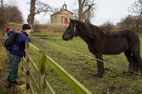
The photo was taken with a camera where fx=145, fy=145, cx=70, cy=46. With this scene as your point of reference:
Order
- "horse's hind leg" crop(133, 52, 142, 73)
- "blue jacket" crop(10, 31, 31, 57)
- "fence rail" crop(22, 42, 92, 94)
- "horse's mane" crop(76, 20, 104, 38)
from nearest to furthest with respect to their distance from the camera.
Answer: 1. "fence rail" crop(22, 42, 92, 94)
2. "blue jacket" crop(10, 31, 31, 57)
3. "horse's mane" crop(76, 20, 104, 38)
4. "horse's hind leg" crop(133, 52, 142, 73)

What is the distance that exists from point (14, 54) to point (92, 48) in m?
2.37

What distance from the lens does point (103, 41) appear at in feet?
15.6

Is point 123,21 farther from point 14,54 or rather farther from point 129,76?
point 14,54

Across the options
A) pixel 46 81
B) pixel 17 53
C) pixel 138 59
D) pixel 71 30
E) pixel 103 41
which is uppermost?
pixel 71 30

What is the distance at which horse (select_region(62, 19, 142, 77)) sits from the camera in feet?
15.2

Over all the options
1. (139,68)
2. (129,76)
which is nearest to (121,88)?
(129,76)

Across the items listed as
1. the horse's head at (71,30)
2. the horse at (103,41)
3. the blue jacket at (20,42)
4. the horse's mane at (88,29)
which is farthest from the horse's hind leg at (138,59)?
the blue jacket at (20,42)

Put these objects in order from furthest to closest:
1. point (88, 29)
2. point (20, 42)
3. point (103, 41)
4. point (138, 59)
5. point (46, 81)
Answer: point (138, 59) → point (103, 41) → point (88, 29) → point (20, 42) → point (46, 81)

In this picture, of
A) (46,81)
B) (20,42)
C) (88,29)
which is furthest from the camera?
(88,29)

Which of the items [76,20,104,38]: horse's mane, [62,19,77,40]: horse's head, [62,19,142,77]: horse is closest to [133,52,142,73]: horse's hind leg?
[62,19,142,77]: horse

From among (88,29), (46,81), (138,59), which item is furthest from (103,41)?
(46,81)

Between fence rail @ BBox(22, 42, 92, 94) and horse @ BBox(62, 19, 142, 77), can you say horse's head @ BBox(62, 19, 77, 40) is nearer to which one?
horse @ BBox(62, 19, 142, 77)

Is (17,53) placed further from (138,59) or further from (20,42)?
(138,59)

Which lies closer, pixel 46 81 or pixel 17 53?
pixel 46 81
